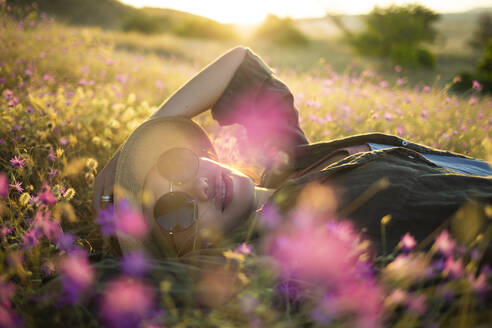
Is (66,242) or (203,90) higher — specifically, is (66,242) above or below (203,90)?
below

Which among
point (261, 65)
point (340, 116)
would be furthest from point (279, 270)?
point (340, 116)

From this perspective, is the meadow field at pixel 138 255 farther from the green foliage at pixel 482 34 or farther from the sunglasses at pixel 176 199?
the green foliage at pixel 482 34

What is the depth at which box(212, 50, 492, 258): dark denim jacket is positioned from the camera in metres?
1.39

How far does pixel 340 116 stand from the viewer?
3719 millimetres

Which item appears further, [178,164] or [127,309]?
[178,164]

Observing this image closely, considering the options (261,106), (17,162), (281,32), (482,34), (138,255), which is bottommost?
(17,162)

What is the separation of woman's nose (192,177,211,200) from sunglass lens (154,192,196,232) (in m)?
0.13

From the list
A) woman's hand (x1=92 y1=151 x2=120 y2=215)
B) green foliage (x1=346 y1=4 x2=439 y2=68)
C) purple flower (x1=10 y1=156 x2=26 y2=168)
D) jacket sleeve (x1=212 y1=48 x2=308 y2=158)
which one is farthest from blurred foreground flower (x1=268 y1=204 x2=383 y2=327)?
green foliage (x1=346 y1=4 x2=439 y2=68)

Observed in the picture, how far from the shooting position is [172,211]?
1748 mm

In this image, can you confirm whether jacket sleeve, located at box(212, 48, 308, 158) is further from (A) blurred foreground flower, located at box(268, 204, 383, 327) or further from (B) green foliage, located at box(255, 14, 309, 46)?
(B) green foliage, located at box(255, 14, 309, 46)

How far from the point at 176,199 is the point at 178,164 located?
10.1 inches

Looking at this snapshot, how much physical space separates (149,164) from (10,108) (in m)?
1.49

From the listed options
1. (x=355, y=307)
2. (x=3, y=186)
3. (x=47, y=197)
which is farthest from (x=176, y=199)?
(x=355, y=307)

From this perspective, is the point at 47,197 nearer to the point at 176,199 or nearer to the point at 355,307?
the point at 176,199
